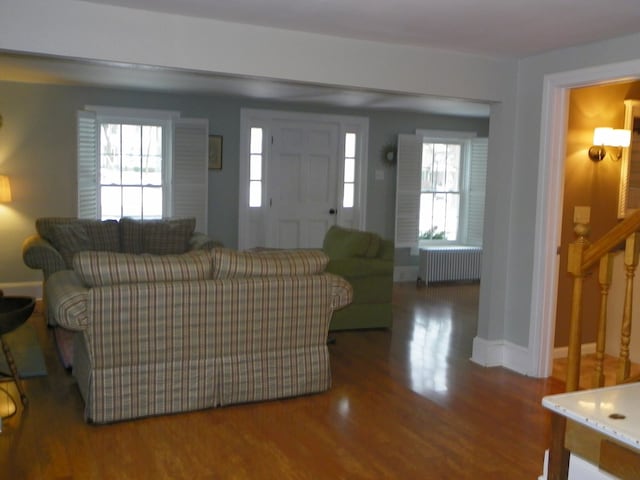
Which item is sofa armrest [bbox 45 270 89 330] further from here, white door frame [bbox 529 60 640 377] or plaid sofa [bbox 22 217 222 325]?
white door frame [bbox 529 60 640 377]

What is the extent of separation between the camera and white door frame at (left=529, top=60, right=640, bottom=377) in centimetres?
446

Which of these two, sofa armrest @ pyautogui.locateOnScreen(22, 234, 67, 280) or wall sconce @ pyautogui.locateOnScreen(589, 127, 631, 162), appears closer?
wall sconce @ pyautogui.locateOnScreen(589, 127, 631, 162)

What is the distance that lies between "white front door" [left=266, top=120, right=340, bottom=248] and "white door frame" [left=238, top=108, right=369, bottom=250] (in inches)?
2.3

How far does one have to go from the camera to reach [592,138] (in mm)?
4766

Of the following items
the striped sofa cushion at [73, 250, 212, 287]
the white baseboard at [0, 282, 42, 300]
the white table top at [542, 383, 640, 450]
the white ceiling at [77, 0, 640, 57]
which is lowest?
the white baseboard at [0, 282, 42, 300]

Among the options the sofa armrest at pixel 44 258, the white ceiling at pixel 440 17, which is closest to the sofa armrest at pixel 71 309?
the white ceiling at pixel 440 17

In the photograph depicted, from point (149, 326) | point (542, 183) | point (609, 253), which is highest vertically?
point (542, 183)

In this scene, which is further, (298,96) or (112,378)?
(298,96)

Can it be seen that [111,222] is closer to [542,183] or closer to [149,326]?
[149,326]

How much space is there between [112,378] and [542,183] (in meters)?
3.12

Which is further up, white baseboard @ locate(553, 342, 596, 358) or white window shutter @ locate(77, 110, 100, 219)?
white window shutter @ locate(77, 110, 100, 219)

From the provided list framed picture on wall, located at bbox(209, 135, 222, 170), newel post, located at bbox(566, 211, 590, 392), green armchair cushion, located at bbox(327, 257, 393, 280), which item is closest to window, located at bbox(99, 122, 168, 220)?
framed picture on wall, located at bbox(209, 135, 222, 170)

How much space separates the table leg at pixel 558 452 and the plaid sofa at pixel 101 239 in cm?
454

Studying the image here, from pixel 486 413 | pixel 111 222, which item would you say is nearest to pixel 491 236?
pixel 486 413
